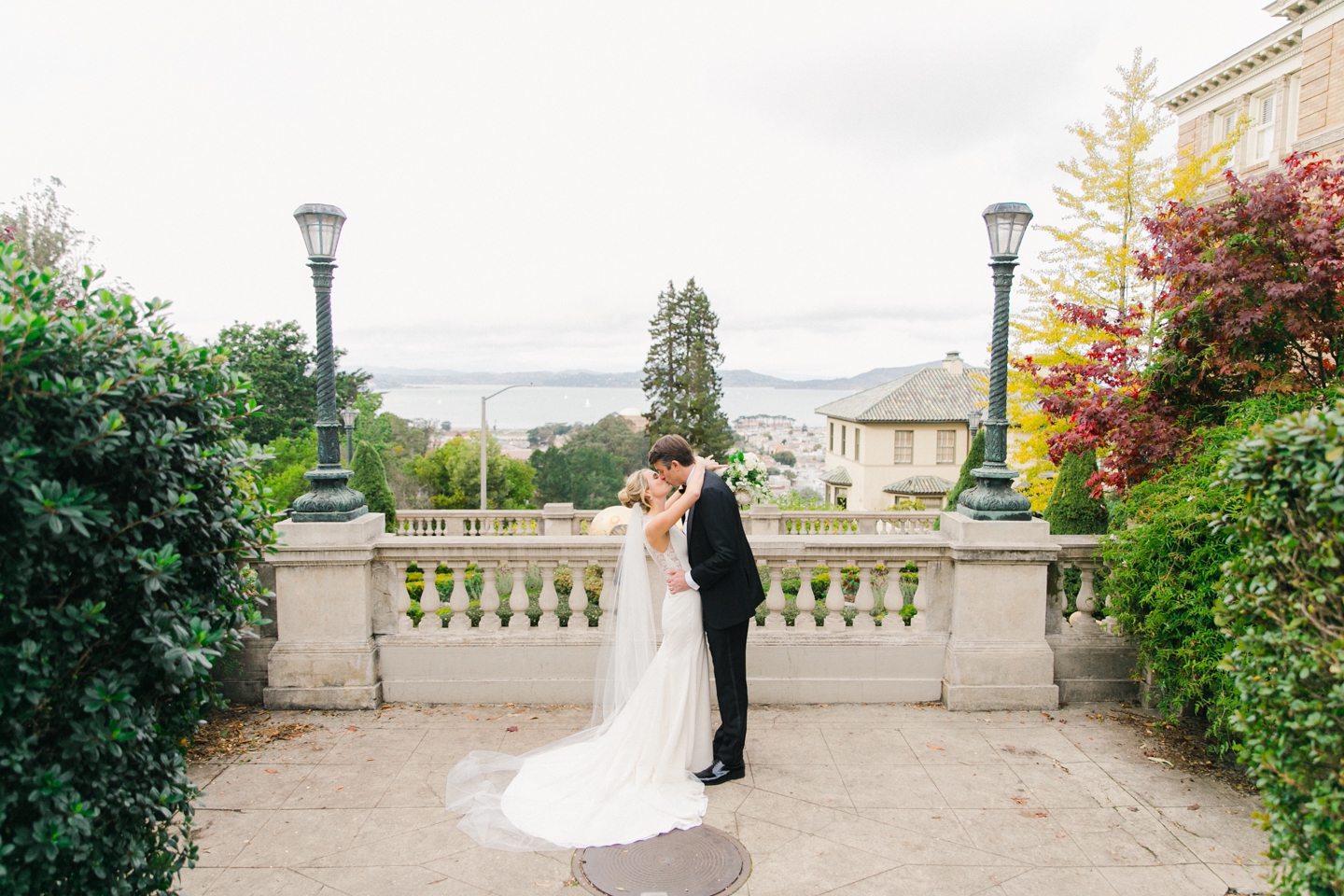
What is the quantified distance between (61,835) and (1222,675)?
5.65 metres

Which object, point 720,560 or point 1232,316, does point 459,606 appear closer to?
point 720,560

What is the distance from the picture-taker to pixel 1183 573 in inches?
200

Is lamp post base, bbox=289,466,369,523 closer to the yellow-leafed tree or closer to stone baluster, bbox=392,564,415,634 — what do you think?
stone baluster, bbox=392,564,415,634

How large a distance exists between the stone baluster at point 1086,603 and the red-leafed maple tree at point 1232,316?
83 centimetres

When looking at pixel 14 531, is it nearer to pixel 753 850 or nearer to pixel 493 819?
pixel 493 819

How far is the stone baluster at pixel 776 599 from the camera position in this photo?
611 centimetres

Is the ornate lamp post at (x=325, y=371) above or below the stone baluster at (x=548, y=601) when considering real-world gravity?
above

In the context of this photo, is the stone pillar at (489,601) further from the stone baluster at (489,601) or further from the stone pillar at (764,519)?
the stone pillar at (764,519)

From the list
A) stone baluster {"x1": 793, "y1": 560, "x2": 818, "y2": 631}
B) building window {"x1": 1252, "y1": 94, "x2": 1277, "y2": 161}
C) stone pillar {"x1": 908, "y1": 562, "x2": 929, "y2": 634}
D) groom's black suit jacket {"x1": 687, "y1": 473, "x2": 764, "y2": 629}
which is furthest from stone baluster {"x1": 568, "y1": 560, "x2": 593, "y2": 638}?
building window {"x1": 1252, "y1": 94, "x2": 1277, "y2": 161}

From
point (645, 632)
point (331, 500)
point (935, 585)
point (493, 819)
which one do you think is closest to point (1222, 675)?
point (935, 585)

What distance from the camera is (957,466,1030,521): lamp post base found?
5.98m

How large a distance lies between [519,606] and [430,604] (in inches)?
28.2

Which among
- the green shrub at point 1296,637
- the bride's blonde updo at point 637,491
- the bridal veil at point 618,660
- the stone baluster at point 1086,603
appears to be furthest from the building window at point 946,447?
the green shrub at point 1296,637

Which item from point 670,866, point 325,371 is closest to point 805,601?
point 670,866
